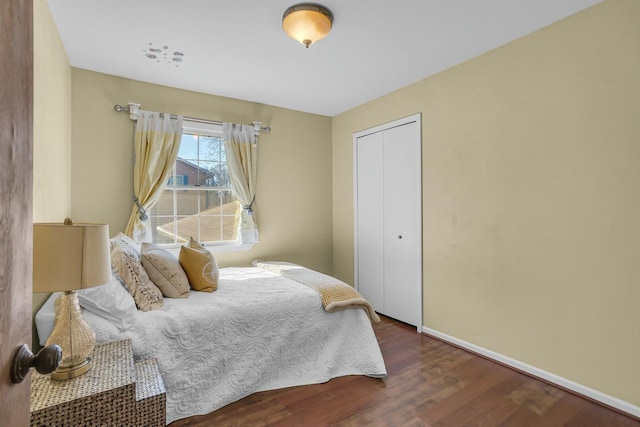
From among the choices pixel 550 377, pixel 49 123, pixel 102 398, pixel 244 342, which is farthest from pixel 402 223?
pixel 49 123

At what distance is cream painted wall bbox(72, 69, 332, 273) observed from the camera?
3080mm

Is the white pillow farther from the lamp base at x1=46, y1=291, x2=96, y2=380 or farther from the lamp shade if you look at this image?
the lamp shade

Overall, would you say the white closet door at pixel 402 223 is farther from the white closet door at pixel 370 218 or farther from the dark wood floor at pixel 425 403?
the dark wood floor at pixel 425 403

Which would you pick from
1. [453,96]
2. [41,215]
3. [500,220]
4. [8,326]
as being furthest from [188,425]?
[453,96]

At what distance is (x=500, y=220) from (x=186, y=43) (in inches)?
117

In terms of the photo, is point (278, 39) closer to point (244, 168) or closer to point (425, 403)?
point (244, 168)

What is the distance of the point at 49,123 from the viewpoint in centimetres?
213

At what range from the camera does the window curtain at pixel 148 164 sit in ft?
10.6

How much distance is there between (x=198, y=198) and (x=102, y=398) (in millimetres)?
2610

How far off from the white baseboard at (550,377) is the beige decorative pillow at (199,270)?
7.26ft

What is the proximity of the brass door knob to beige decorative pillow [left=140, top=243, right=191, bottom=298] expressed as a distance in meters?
1.76

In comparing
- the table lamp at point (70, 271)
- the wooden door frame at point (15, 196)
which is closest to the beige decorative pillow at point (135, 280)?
the table lamp at point (70, 271)

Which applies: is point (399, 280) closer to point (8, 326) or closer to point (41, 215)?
point (41, 215)

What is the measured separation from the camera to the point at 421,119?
3330 mm
